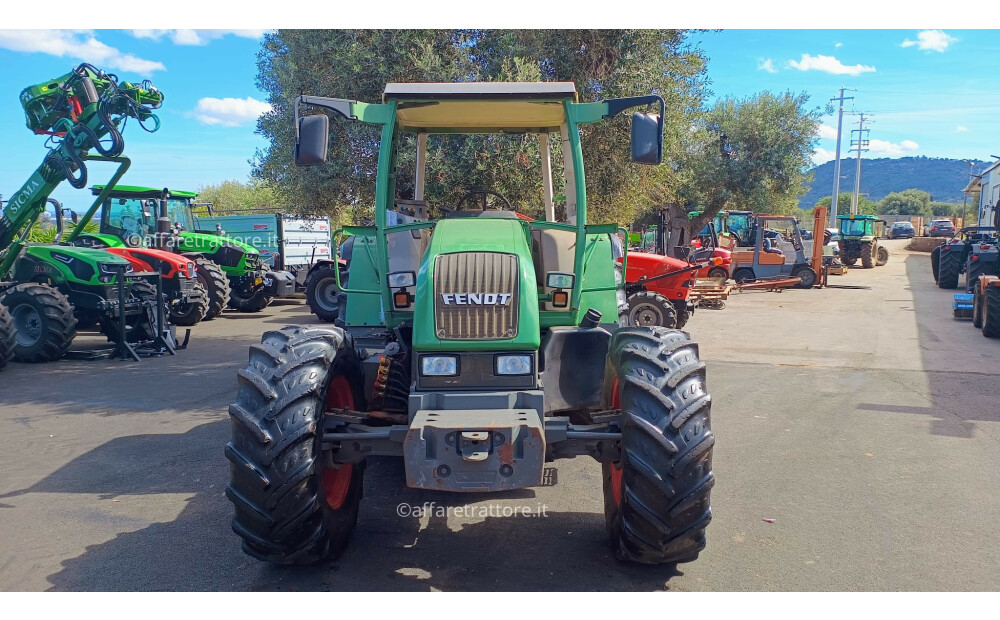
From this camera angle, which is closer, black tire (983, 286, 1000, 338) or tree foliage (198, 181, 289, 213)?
black tire (983, 286, 1000, 338)

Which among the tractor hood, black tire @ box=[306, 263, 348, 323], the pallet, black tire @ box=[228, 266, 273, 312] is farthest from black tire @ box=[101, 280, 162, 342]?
the pallet

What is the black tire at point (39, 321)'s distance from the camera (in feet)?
31.6

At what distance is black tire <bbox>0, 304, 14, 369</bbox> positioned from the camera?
8906 mm

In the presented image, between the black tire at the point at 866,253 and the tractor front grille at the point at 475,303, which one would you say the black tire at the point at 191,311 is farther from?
the black tire at the point at 866,253

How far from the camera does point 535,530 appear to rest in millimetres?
4340

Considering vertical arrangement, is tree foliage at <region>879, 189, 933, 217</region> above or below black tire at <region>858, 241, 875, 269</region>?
above

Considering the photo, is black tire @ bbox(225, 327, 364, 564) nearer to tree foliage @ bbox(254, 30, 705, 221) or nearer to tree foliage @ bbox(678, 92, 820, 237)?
tree foliage @ bbox(254, 30, 705, 221)

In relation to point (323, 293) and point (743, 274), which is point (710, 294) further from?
point (323, 293)

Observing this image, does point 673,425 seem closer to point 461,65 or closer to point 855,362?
point 461,65

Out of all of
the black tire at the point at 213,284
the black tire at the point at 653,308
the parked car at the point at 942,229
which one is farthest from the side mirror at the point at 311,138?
the parked car at the point at 942,229

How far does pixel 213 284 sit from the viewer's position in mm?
13977

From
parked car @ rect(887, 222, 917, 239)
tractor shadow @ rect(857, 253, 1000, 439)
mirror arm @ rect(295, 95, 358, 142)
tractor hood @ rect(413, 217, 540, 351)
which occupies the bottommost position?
tractor shadow @ rect(857, 253, 1000, 439)

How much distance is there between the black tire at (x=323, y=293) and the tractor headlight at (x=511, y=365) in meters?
10.8

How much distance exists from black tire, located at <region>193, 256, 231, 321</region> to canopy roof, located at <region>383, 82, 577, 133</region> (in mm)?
9397
